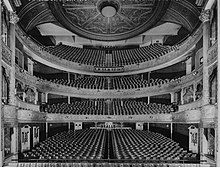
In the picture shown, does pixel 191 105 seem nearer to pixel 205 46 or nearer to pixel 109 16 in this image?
pixel 205 46

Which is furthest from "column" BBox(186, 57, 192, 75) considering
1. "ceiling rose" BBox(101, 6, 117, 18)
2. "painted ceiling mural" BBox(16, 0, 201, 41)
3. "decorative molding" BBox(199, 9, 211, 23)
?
"ceiling rose" BBox(101, 6, 117, 18)

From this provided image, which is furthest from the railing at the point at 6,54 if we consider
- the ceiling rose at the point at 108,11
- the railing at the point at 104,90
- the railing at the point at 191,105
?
the railing at the point at 191,105

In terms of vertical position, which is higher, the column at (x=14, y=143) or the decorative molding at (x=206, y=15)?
the decorative molding at (x=206, y=15)

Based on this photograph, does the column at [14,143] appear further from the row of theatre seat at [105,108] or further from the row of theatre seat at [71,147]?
the row of theatre seat at [105,108]

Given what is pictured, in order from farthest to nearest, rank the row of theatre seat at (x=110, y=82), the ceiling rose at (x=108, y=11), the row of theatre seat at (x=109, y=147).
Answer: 1. the row of theatre seat at (x=110, y=82)
2. the ceiling rose at (x=108, y=11)
3. the row of theatre seat at (x=109, y=147)

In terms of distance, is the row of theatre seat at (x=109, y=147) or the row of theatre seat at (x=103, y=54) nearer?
the row of theatre seat at (x=109, y=147)

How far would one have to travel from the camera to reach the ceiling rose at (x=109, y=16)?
376 cm

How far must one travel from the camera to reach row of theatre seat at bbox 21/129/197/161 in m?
3.63

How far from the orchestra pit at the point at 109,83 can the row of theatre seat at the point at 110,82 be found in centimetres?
2

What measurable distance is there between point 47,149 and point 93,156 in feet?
2.70

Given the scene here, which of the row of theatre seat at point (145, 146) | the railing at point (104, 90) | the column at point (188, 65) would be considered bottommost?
the row of theatre seat at point (145, 146)

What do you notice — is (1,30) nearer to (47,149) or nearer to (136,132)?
(47,149)

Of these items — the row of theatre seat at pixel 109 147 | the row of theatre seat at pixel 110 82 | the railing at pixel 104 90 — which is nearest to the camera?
the row of theatre seat at pixel 109 147

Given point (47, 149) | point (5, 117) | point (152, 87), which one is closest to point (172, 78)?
point (152, 87)
